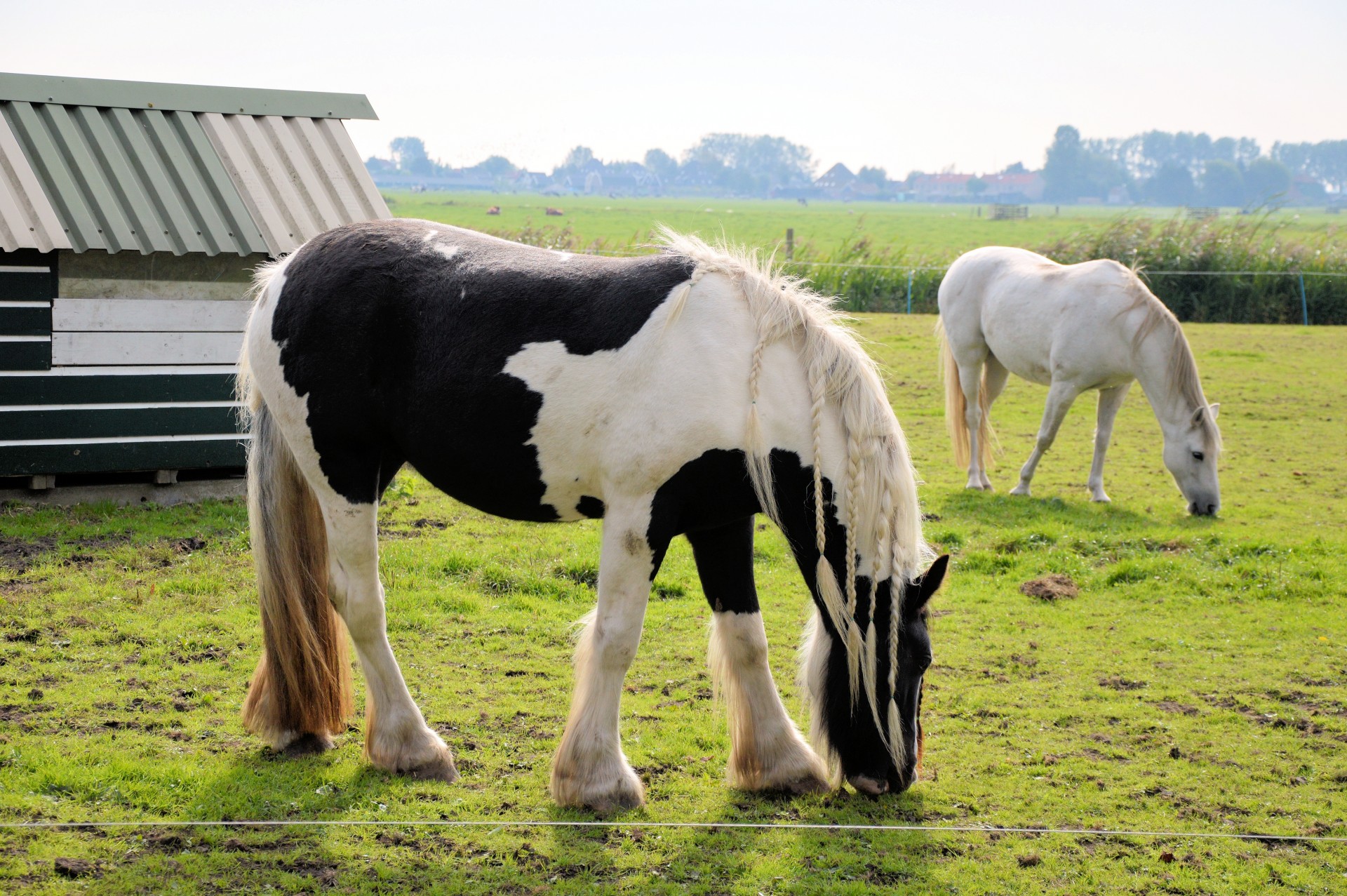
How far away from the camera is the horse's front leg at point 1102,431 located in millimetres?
8750

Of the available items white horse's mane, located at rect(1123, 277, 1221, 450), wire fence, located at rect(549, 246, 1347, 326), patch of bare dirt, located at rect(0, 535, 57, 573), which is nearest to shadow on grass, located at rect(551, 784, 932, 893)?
patch of bare dirt, located at rect(0, 535, 57, 573)

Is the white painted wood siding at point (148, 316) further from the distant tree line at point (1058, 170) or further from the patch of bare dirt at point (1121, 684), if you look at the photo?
the distant tree line at point (1058, 170)

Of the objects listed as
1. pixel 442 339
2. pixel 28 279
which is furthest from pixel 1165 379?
pixel 28 279

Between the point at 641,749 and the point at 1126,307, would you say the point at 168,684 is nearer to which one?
the point at 641,749

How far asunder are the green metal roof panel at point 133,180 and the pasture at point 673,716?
1776mm

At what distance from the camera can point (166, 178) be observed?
7.22m

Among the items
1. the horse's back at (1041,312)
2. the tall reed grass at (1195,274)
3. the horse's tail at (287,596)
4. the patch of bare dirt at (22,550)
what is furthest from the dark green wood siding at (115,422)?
the tall reed grass at (1195,274)

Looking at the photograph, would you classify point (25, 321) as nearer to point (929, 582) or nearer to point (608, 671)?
point (608, 671)

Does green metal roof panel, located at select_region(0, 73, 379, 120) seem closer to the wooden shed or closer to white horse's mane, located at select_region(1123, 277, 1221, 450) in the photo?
the wooden shed

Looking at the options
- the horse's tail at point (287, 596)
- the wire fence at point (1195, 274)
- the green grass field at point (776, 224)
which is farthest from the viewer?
the green grass field at point (776, 224)

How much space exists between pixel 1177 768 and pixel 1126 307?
5.23 meters

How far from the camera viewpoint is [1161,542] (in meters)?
7.49

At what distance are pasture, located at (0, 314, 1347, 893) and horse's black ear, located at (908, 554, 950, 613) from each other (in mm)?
736

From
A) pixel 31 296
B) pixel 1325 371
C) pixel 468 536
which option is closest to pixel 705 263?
pixel 468 536
